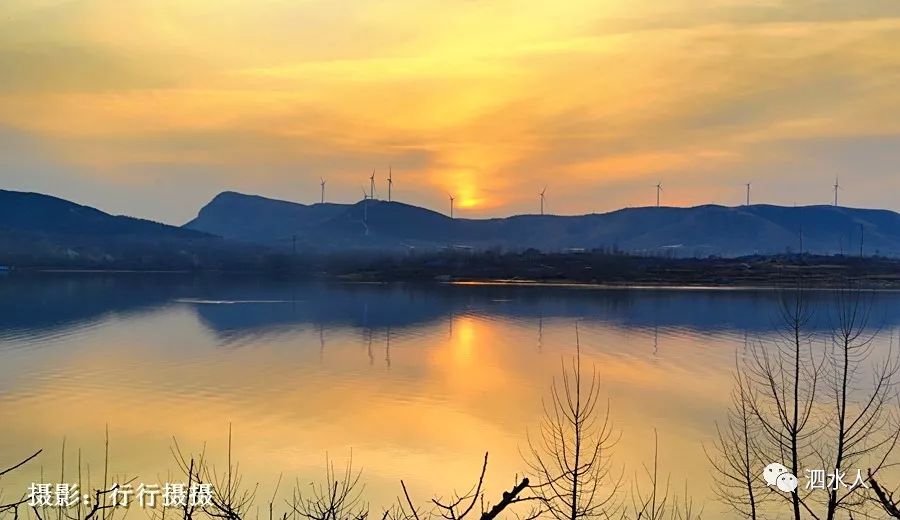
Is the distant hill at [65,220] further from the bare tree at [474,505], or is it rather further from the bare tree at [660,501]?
the bare tree at [474,505]

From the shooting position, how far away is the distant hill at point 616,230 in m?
114

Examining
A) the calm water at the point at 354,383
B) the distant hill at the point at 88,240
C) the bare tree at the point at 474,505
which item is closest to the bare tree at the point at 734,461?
the calm water at the point at 354,383

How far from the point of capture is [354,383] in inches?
533

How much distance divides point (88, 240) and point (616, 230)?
7975 centimetres

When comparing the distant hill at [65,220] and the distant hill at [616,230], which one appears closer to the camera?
the distant hill at [65,220]

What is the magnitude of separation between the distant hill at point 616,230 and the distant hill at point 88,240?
20.2m

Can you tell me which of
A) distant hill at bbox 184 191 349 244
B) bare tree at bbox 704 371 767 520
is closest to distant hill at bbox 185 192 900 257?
distant hill at bbox 184 191 349 244

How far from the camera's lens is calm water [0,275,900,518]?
885 centimetres

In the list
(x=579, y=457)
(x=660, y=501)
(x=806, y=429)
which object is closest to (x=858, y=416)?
(x=806, y=429)

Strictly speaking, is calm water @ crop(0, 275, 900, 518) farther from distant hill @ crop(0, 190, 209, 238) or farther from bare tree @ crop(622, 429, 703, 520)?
distant hill @ crop(0, 190, 209, 238)

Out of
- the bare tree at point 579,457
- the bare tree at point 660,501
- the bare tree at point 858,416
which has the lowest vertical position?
the bare tree at point 660,501

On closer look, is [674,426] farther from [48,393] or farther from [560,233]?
[560,233]

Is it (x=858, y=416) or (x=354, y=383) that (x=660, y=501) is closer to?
(x=858, y=416)

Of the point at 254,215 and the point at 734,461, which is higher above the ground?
the point at 254,215
